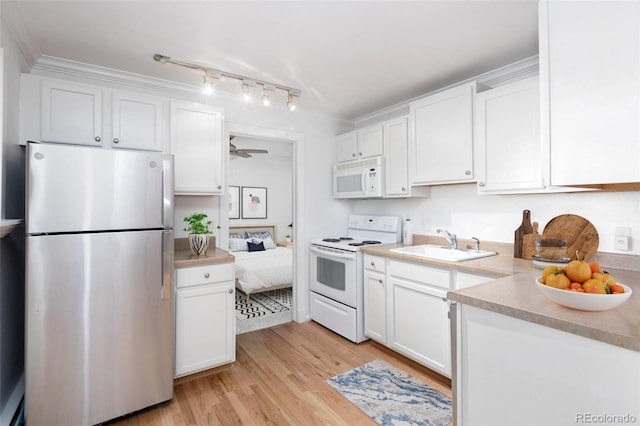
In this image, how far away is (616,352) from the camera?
3.01ft

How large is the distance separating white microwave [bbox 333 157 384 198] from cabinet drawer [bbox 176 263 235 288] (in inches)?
62.4

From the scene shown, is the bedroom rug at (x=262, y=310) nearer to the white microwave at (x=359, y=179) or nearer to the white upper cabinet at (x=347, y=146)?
the white microwave at (x=359, y=179)

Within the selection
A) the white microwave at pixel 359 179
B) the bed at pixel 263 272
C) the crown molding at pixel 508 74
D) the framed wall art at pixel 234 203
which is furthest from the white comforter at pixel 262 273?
the crown molding at pixel 508 74

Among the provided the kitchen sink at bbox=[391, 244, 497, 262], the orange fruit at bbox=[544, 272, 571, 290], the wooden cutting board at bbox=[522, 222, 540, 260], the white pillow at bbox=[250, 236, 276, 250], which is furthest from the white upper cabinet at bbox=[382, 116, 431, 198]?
the white pillow at bbox=[250, 236, 276, 250]

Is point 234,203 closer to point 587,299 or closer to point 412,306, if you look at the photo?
point 412,306

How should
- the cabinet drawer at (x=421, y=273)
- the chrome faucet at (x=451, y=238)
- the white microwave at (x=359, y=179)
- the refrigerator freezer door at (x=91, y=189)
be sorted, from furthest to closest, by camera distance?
1. the white microwave at (x=359, y=179)
2. the chrome faucet at (x=451, y=238)
3. the cabinet drawer at (x=421, y=273)
4. the refrigerator freezer door at (x=91, y=189)

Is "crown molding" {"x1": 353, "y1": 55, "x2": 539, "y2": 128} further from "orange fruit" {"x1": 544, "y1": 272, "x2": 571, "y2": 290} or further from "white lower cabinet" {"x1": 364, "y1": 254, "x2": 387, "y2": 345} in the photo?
"orange fruit" {"x1": 544, "y1": 272, "x2": 571, "y2": 290}

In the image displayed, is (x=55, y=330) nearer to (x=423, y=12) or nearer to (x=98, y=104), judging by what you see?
(x=98, y=104)

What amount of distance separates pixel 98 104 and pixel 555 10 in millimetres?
2745

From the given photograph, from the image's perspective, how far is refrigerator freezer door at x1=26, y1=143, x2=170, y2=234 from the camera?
165 centimetres

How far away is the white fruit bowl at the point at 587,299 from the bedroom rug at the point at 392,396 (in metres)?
1.22

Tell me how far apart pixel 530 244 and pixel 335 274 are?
1.68 m

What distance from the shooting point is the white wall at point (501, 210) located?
1900 mm

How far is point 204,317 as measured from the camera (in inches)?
89.8
